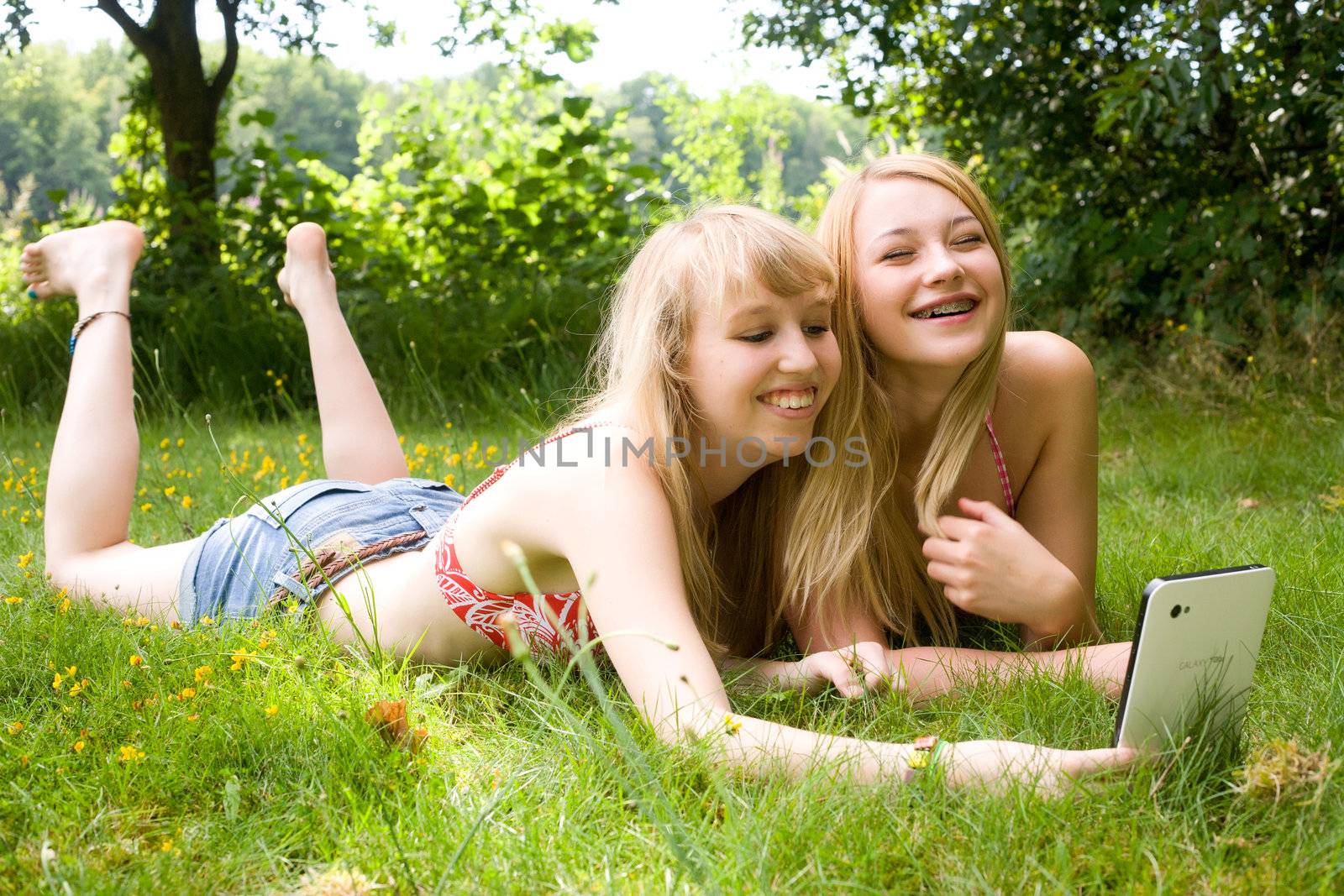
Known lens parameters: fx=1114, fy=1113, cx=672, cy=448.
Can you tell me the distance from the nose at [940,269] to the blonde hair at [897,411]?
134mm

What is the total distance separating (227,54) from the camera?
6.18 m

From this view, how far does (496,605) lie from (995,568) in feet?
2.80

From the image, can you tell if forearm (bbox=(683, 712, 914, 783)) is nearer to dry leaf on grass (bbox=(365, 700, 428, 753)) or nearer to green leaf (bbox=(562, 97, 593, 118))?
dry leaf on grass (bbox=(365, 700, 428, 753))

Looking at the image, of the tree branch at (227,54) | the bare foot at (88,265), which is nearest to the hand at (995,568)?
the bare foot at (88,265)

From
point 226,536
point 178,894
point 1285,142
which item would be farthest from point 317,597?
point 1285,142

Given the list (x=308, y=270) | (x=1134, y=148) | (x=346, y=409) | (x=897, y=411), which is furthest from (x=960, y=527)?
(x=1134, y=148)

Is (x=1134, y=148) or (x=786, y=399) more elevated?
(x=1134, y=148)

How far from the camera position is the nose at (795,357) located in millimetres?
1760

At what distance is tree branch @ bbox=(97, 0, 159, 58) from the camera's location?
19.1ft

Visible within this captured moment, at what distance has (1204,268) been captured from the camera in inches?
181

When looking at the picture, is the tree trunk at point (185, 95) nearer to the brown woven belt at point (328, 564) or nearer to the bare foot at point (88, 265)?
the bare foot at point (88, 265)

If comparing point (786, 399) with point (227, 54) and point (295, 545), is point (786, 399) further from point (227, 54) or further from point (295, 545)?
point (227, 54)

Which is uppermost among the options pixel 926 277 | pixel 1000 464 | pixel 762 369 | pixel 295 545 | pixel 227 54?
pixel 227 54

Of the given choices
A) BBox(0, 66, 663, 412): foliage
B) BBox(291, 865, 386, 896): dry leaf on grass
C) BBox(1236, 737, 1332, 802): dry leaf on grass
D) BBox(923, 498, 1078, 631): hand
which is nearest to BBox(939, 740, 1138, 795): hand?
BBox(1236, 737, 1332, 802): dry leaf on grass
